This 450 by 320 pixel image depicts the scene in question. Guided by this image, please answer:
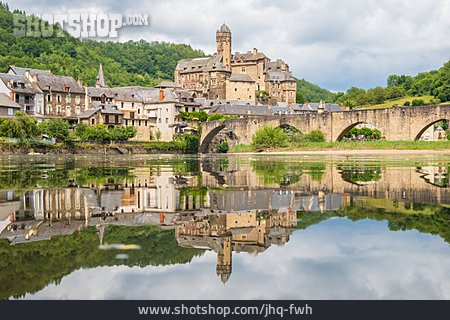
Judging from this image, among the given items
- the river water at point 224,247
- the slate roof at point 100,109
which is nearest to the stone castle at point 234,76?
the slate roof at point 100,109

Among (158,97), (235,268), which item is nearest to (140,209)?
(235,268)

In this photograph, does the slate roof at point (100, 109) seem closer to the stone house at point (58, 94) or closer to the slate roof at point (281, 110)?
the stone house at point (58, 94)

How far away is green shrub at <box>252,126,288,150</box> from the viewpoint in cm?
7512

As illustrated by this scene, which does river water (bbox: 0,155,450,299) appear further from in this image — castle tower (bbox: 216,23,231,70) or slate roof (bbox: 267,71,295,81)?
slate roof (bbox: 267,71,295,81)

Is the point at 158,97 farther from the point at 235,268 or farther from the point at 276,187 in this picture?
the point at 235,268

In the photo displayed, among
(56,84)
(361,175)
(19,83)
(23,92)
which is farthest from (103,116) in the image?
(361,175)

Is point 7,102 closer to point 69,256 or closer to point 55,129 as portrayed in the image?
point 55,129

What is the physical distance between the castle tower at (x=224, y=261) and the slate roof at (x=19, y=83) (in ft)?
263

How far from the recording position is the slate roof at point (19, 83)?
270 ft

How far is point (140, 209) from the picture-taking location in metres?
12.8

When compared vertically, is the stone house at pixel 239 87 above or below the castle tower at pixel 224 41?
below

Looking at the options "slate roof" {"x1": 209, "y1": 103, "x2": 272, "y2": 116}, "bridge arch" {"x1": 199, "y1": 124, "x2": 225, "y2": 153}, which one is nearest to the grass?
"bridge arch" {"x1": 199, "y1": 124, "x2": 225, "y2": 153}

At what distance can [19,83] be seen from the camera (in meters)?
84.3
